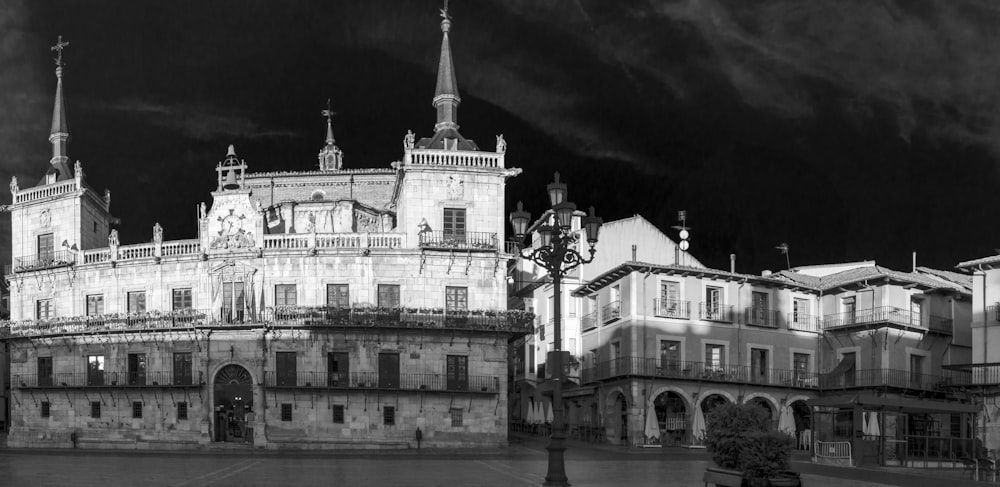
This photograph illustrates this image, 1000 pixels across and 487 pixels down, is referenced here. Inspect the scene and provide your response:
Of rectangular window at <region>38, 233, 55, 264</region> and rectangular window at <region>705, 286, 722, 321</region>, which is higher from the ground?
rectangular window at <region>38, 233, 55, 264</region>

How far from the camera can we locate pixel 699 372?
2308 inches

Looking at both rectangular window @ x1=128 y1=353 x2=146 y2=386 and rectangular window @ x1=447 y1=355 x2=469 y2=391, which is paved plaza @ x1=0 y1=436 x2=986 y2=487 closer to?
rectangular window @ x1=447 y1=355 x2=469 y2=391

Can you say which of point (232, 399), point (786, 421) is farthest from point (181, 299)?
point (786, 421)

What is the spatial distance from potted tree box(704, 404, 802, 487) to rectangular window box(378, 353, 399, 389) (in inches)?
1313

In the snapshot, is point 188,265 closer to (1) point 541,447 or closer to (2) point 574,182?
(1) point 541,447

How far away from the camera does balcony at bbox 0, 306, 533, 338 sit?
180ft

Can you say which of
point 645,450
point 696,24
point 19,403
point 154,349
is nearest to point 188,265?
point 154,349

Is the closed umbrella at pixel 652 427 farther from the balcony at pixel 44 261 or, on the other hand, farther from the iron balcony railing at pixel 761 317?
the balcony at pixel 44 261

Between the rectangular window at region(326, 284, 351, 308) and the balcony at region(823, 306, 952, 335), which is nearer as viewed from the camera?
the rectangular window at region(326, 284, 351, 308)

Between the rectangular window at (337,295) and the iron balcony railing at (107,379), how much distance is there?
7.27 metres

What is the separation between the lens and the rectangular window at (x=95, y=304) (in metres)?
59.3

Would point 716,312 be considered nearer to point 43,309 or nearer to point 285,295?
point 285,295

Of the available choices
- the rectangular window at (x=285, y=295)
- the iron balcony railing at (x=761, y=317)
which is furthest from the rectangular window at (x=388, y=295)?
the iron balcony railing at (x=761, y=317)

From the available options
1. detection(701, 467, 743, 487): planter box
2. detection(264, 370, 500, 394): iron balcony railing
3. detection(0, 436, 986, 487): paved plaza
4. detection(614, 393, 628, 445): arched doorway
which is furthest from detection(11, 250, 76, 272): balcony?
detection(701, 467, 743, 487): planter box
